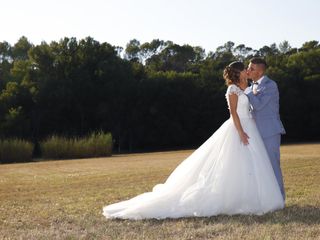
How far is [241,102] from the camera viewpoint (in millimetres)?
8234

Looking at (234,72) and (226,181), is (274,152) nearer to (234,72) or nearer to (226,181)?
(226,181)

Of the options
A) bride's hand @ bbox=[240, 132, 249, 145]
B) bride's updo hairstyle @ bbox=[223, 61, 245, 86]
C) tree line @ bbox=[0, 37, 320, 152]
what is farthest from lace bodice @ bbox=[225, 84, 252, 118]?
tree line @ bbox=[0, 37, 320, 152]

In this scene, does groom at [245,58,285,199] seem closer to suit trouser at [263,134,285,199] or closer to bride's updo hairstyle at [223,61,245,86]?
suit trouser at [263,134,285,199]

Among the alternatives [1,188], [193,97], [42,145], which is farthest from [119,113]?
[1,188]

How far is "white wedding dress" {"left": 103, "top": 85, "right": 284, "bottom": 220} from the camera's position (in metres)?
7.61

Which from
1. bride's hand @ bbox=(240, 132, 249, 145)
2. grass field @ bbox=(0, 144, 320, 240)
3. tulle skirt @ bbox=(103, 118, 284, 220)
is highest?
bride's hand @ bbox=(240, 132, 249, 145)

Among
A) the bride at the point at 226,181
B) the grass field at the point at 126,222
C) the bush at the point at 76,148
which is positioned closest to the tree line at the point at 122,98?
the bush at the point at 76,148

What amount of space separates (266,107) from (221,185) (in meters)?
1.44

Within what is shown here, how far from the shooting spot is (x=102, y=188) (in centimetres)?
1223

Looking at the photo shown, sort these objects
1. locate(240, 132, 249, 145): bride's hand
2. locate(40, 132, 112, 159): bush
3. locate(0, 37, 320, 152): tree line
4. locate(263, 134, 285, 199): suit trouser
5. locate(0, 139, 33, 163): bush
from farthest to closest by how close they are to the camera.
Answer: locate(0, 37, 320, 152): tree line < locate(40, 132, 112, 159): bush < locate(0, 139, 33, 163): bush < locate(263, 134, 285, 199): suit trouser < locate(240, 132, 249, 145): bride's hand

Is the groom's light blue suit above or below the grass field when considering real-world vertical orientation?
above

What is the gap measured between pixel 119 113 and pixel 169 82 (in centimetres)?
698

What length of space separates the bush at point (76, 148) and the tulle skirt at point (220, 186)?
25603mm

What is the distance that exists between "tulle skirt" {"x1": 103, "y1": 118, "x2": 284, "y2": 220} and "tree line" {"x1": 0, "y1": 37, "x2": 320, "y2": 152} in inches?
1566
